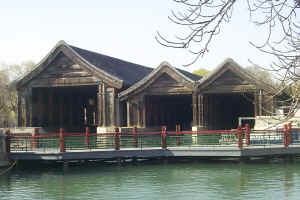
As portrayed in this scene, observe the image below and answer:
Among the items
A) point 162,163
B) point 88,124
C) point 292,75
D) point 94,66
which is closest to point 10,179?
point 162,163

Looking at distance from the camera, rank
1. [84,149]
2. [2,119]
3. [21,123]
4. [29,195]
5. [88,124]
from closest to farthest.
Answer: [29,195] → [84,149] → [21,123] → [88,124] → [2,119]

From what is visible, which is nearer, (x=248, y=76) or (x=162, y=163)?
(x=162, y=163)

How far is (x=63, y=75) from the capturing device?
36688mm

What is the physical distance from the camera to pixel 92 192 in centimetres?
1817

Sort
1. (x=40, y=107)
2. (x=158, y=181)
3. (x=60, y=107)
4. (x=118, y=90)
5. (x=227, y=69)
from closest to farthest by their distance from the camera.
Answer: (x=158, y=181) < (x=227, y=69) < (x=118, y=90) < (x=40, y=107) < (x=60, y=107)

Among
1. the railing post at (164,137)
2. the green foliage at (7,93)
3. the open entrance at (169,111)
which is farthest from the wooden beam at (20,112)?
the green foliage at (7,93)

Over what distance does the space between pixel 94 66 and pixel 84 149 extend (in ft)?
38.3

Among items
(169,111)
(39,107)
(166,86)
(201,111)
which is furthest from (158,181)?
(169,111)

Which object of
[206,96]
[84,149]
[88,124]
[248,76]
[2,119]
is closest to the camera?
[84,149]

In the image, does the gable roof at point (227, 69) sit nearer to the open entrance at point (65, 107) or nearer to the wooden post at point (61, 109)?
the open entrance at point (65, 107)

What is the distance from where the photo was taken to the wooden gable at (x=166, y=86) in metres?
34.4

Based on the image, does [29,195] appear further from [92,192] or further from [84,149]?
[84,149]

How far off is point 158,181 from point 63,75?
61.0 feet

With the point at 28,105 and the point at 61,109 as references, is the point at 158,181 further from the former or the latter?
the point at 61,109
